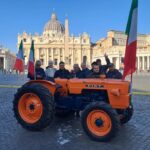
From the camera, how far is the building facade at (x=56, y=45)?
129500mm

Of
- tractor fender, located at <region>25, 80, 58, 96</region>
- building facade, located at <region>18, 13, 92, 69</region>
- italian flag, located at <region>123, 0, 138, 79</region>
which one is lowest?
tractor fender, located at <region>25, 80, 58, 96</region>

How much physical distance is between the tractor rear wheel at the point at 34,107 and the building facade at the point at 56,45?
120 m

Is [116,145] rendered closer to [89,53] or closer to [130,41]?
[130,41]

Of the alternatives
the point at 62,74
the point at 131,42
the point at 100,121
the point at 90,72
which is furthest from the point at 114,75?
the point at 100,121

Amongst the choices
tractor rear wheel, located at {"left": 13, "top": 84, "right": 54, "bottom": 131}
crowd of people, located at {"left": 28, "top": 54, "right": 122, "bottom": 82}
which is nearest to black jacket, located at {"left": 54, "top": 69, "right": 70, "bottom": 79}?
crowd of people, located at {"left": 28, "top": 54, "right": 122, "bottom": 82}

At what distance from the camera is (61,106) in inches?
282

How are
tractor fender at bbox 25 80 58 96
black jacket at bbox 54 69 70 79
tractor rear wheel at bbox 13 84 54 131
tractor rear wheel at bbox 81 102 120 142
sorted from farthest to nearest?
1. black jacket at bbox 54 69 70 79
2. tractor fender at bbox 25 80 58 96
3. tractor rear wheel at bbox 13 84 54 131
4. tractor rear wheel at bbox 81 102 120 142

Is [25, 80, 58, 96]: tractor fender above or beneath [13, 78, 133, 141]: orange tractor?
above

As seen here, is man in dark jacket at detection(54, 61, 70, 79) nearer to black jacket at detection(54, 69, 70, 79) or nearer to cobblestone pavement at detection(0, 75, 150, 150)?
black jacket at detection(54, 69, 70, 79)

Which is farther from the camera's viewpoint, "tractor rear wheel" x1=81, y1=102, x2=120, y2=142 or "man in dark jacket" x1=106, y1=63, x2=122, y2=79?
"man in dark jacket" x1=106, y1=63, x2=122, y2=79

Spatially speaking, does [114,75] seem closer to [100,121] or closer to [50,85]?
[50,85]

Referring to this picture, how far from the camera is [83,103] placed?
6902mm

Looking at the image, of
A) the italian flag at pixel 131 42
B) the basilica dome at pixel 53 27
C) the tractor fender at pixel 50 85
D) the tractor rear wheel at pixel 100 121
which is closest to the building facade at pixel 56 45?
the basilica dome at pixel 53 27

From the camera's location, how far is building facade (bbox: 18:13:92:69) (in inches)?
5098
